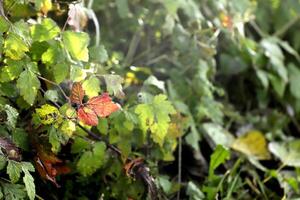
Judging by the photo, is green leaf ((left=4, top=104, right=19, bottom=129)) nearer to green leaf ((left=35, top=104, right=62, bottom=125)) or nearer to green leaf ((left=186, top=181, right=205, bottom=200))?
green leaf ((left=35, top=104, right=62, bottom=125))

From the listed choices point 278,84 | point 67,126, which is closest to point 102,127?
point 67,126

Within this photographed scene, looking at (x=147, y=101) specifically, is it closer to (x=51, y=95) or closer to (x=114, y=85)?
(x=114, y=85)

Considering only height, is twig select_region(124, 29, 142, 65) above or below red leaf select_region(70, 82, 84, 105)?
below

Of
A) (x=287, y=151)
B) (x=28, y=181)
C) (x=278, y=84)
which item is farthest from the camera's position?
(x=278, y=84)

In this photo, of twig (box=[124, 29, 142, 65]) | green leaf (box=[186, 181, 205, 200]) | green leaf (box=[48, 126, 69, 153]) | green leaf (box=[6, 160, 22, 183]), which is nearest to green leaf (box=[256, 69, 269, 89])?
twig (box=[124, 29, 142, 65])

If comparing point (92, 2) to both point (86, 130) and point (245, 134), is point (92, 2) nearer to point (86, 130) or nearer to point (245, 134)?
point (86, 130)

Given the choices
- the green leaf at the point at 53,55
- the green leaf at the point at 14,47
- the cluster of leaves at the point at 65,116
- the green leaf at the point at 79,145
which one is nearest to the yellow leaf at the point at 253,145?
the cluster of leaves at the point at 65,116
